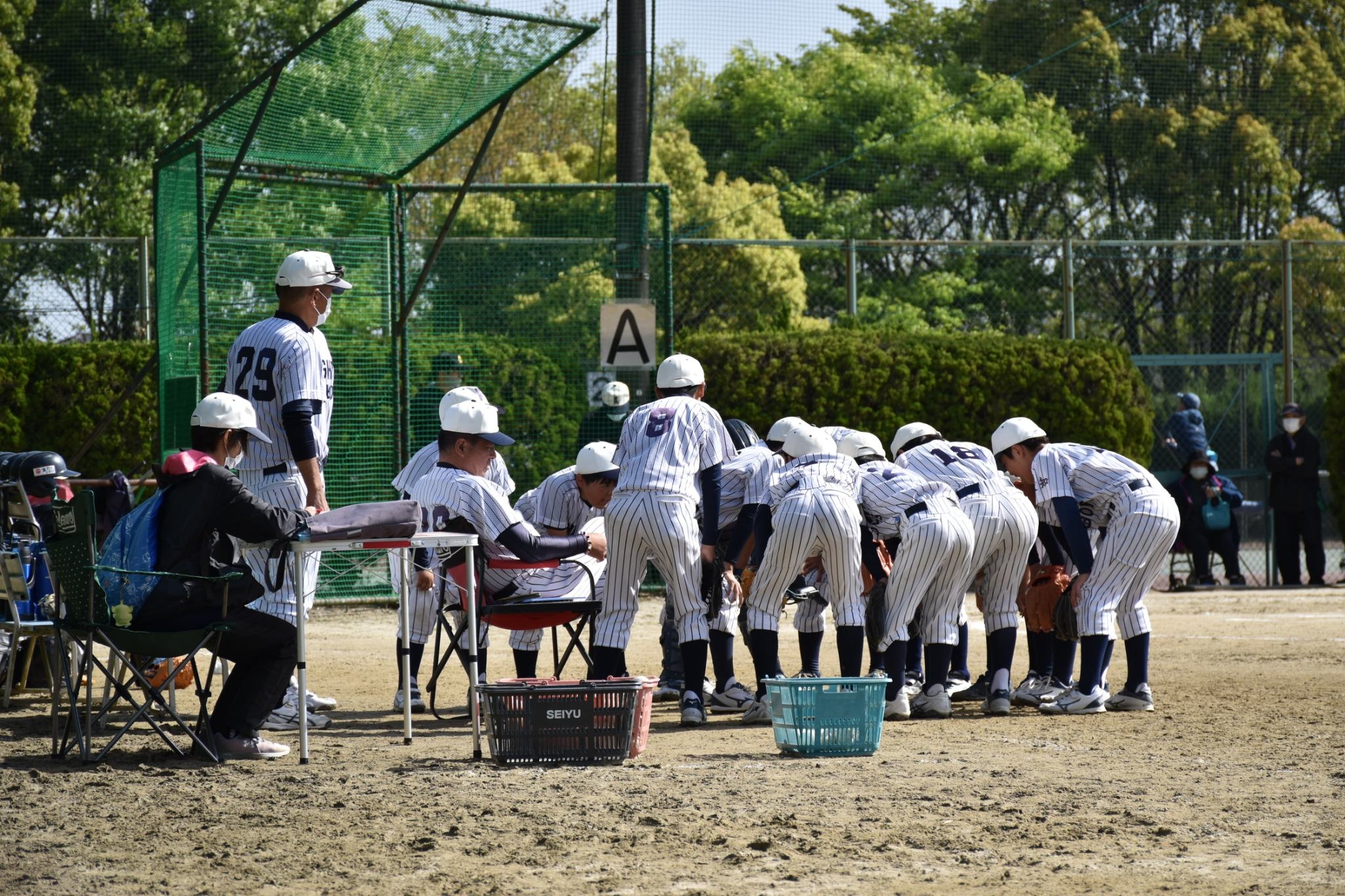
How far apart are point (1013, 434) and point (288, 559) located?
3.92 meters

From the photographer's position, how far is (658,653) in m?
11.0

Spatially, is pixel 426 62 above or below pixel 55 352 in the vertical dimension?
above

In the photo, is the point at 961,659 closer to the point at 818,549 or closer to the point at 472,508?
the point at 818,549

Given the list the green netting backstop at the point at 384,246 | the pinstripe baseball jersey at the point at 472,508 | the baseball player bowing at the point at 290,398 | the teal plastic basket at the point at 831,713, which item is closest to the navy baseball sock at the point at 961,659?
the teal plastic basket at the point at 831,713

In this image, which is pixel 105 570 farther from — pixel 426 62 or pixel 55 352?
pixel 55 352

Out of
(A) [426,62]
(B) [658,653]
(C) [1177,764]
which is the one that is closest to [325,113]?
(A) [426,62]

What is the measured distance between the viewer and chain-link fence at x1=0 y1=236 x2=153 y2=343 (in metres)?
17.7

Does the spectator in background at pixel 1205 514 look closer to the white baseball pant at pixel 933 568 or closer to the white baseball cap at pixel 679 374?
the white baseball pant at pixel 933 568

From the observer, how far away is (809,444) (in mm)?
8133

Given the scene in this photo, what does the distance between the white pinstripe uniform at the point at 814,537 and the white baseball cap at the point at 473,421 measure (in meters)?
1.45

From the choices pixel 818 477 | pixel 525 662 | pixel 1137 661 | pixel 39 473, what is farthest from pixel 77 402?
pixel 1137 661

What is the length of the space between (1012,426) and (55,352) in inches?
380

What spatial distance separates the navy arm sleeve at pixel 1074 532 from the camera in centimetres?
820

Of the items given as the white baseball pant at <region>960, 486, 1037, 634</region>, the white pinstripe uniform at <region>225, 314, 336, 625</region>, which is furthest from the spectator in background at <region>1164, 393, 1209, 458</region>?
the white pinstripe uniform at <region>225, 314, 336, 625</region>
